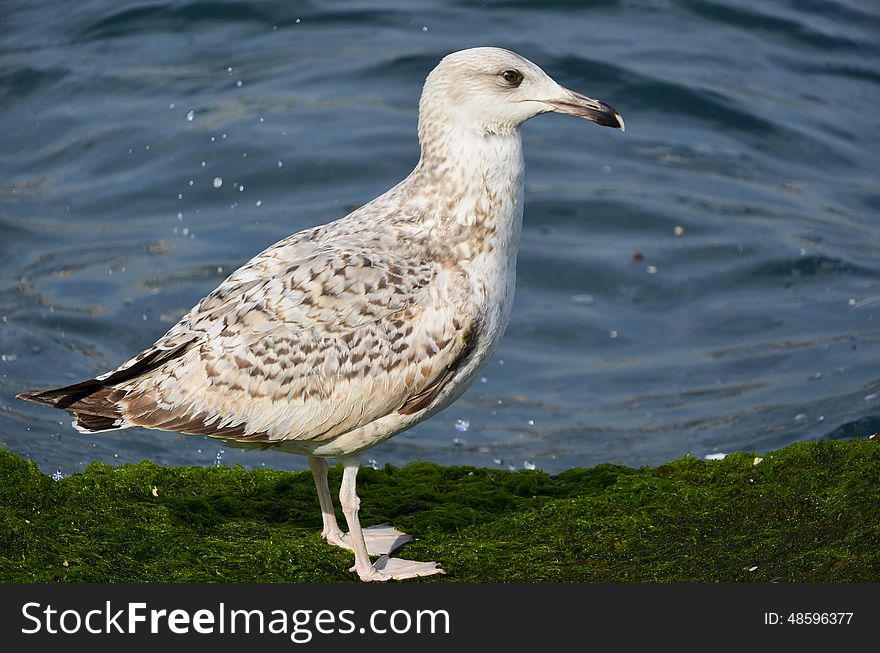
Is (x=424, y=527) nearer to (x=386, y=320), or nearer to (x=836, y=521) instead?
(x=386, y=320)

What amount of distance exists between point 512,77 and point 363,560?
2.53 metres

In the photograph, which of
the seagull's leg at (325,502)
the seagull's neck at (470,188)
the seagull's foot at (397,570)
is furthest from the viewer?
the seagull's leg at (325,502)

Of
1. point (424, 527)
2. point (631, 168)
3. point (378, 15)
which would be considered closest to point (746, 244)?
point (631, 168)

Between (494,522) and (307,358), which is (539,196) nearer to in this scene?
(494,522)

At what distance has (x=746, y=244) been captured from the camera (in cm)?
1443

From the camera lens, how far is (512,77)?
21.6 feet

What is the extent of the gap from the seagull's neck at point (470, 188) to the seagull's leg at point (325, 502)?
1.42 meters

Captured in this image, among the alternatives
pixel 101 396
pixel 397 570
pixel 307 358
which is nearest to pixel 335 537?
pixel 397 570

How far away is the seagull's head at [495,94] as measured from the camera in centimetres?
658

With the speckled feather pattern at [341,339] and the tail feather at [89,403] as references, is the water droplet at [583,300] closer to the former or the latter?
the speckled feather pattern at [341,339]

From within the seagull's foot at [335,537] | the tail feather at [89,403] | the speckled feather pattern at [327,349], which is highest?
the speckled feather pattern at [327,349]

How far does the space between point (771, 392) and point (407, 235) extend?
6.90 metres

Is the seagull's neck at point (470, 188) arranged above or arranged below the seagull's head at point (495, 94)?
below

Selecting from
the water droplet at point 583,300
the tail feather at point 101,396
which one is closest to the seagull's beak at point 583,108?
the tail feather at point 101,396
